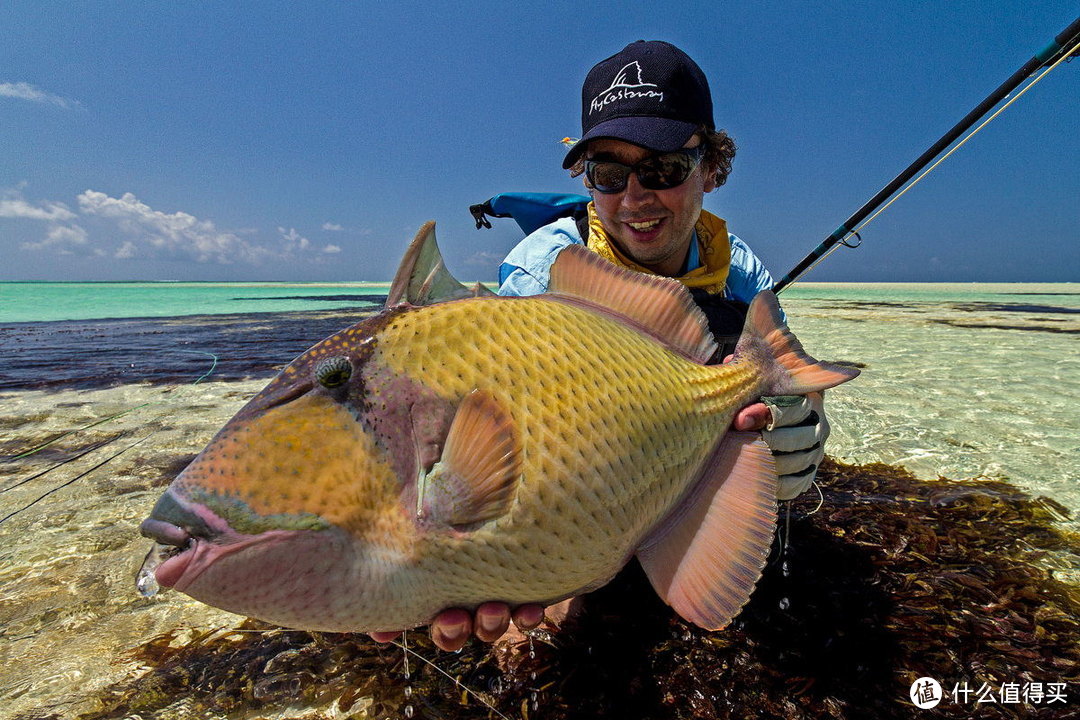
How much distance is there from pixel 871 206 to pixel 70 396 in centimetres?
810

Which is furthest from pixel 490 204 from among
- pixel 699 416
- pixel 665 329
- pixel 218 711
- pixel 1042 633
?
pixel 1042 633

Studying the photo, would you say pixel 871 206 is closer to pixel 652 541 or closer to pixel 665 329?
pixel 665 329

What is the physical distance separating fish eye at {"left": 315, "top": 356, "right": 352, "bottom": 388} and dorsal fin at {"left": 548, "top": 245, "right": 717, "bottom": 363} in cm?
76

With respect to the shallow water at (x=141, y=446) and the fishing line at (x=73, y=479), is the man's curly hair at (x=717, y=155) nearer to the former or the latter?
the shallow water at (x=141, y=446)

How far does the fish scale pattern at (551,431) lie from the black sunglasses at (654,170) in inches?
48.7

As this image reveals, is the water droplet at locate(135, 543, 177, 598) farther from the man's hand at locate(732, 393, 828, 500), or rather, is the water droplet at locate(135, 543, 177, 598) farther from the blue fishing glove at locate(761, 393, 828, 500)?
the blue fishing glove at locate(761, 393, 828, 500)

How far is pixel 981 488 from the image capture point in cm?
315

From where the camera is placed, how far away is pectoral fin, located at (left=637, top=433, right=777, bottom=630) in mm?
1495

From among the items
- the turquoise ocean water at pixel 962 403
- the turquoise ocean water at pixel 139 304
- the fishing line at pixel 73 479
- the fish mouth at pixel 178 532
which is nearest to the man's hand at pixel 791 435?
the fish mouth at pixel 178 532

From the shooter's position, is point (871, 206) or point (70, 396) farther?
point (70, 396)

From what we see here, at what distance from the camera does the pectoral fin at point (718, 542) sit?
1495 millimetres

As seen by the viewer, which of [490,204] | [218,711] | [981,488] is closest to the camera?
[218,711]
